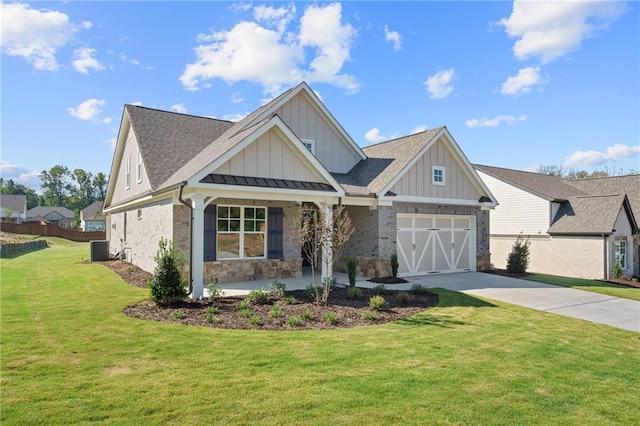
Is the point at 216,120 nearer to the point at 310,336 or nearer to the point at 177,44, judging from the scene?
the point at 177,44

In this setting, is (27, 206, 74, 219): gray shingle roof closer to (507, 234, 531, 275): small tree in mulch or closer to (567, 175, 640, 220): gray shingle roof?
(507, 234, 531, 275): small tree in mulch

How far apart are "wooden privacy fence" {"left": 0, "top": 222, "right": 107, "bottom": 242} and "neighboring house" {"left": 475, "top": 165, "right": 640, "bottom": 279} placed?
40141mm

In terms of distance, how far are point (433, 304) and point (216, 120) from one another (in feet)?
45.1

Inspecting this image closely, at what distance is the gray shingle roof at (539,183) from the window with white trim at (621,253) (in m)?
3.43

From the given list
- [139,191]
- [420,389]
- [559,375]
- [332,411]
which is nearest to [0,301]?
[139,191]

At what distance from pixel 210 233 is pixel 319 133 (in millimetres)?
7007

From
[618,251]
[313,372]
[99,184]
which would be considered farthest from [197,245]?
[99,184]

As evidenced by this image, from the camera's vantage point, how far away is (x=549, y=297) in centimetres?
1184

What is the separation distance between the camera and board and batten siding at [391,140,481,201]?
15.6 metres

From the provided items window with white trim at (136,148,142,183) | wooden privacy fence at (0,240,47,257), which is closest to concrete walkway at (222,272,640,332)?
window with white trim at (136,148,142,183)

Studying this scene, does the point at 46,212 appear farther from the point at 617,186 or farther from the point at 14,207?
the point at 617,186

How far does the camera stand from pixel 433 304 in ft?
32.9

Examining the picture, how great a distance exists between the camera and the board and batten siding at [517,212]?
21.8m

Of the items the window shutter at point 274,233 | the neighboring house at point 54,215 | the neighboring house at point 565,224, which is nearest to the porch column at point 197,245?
the window shutter at point 274,233
